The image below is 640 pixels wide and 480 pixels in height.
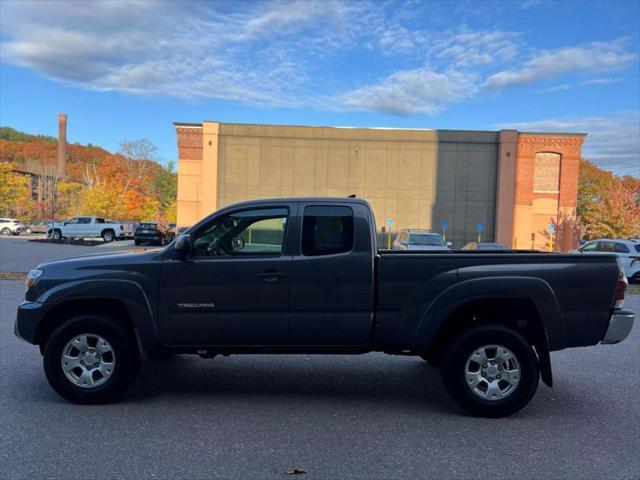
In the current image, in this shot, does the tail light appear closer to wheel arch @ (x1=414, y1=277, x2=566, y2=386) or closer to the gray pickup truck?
the gray pickup truck

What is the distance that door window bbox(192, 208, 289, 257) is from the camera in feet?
15.8

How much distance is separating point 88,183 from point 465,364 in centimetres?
7323

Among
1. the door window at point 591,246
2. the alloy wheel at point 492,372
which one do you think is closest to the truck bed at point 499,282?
the alloy wheel at point 492,372

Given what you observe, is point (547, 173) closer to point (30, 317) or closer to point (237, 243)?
point (237, 243)

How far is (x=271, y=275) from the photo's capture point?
15.3ft

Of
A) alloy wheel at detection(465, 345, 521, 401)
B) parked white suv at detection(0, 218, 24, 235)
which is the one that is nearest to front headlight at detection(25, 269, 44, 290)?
alloy wheel at detection(465, 345, 521, 401)

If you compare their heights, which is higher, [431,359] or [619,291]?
[619,291]

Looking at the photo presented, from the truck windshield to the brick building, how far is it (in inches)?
686

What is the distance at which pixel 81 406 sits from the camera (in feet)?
15.6

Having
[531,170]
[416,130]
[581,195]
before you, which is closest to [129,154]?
[416,130]

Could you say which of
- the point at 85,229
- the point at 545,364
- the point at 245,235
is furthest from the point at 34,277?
the point at 85,229

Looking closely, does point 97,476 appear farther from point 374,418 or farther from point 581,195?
point 581,195

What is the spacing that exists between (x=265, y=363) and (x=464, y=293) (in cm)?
289

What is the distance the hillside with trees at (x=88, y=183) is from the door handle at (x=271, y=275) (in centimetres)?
4678
